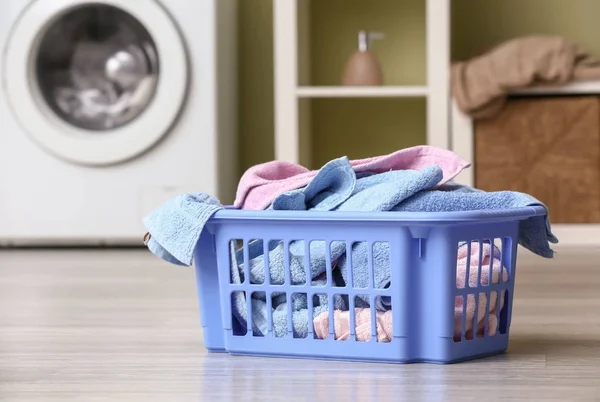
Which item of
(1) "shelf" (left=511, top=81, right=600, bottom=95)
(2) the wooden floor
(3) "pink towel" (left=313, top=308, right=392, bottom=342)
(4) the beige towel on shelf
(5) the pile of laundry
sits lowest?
(2) the wooden floor

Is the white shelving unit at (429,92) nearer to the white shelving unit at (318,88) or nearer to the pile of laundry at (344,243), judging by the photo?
the white shelving unit at (318,88)

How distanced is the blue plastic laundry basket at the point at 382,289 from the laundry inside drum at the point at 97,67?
143cm

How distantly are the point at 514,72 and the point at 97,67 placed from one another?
3.43 ft

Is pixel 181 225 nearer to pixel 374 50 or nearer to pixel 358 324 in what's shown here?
pixel 358 324

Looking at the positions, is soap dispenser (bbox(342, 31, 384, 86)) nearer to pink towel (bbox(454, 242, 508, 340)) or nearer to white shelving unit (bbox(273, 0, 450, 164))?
white shelving unit (bbox(273, 0, 450, 164))

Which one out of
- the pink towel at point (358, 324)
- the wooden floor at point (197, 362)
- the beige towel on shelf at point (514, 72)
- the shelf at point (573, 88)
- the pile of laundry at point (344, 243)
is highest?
the beige towel on shelf at point (514, 72)

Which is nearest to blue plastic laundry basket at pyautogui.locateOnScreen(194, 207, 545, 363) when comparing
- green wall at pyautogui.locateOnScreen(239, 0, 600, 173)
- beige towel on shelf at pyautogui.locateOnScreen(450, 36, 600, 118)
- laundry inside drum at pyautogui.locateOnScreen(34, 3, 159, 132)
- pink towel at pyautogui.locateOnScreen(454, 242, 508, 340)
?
pink towel at pyautogui.locateOnScreen(454, 242, 508, 340)

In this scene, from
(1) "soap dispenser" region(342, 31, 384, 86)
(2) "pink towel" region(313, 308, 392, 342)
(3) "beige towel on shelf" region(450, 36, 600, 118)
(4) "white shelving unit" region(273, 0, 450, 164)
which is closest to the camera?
(2) "pink towel" region(313, 308, 392, 342)

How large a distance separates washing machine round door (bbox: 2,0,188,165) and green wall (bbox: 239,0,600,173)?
50 cm

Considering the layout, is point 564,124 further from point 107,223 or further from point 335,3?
point 107,223

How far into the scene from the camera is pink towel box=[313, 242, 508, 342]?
3.53 feet

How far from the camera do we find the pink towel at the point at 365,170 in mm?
1182

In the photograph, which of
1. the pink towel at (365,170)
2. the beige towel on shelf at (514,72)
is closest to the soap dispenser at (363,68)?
the beige towel on shelf at (514,72)

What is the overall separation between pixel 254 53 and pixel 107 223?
Answer: 740 millimetres
